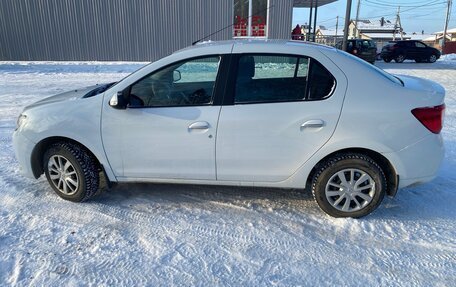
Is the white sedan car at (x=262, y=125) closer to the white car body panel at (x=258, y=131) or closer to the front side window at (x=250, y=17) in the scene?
the white car body panel at (x=258, y=131)

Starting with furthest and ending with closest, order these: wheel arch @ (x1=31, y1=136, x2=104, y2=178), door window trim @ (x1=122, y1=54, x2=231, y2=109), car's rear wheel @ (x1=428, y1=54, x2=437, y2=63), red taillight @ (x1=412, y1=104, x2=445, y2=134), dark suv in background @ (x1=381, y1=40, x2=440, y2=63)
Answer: car's rear wheel @ (x1=428, y1=54, x2=437, y2=63), dark suv in background @ (x1=381, y1=40, x2=440, y2=63), wheel arch @ (x1=31, y1=136, x2=104, y2=178), door window trim @ (x1=122, y1=54, x2=231, y2=109), red taillight @ (x1=412, y1=104, x2=445, y2=134)

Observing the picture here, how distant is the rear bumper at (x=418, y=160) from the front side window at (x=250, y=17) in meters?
14.1

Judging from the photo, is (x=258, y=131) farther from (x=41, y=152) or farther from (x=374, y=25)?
(x=374, y=25)

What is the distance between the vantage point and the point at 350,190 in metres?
3.38

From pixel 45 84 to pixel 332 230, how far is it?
1085cm

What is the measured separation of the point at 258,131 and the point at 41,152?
239 centimetres

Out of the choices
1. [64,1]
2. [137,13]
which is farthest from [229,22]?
[64,1]

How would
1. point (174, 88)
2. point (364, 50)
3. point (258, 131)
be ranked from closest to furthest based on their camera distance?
1. point (258, 131)
2. point (174, 88)
3. point (364, 50)

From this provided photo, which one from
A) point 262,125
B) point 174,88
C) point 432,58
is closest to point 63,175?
point 174,88

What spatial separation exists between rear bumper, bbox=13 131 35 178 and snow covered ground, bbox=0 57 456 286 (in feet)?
1.01

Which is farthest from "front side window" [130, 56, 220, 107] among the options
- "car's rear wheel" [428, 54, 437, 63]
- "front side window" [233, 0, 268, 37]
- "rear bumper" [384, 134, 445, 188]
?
"car's rear wheel" [428, 54, 437, 63]

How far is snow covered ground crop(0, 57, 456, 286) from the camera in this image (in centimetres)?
271

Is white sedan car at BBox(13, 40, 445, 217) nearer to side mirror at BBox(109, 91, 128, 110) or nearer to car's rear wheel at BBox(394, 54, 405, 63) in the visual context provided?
side mirror at BBox(109, 91, 128, 110)

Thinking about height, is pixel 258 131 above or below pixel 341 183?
above
